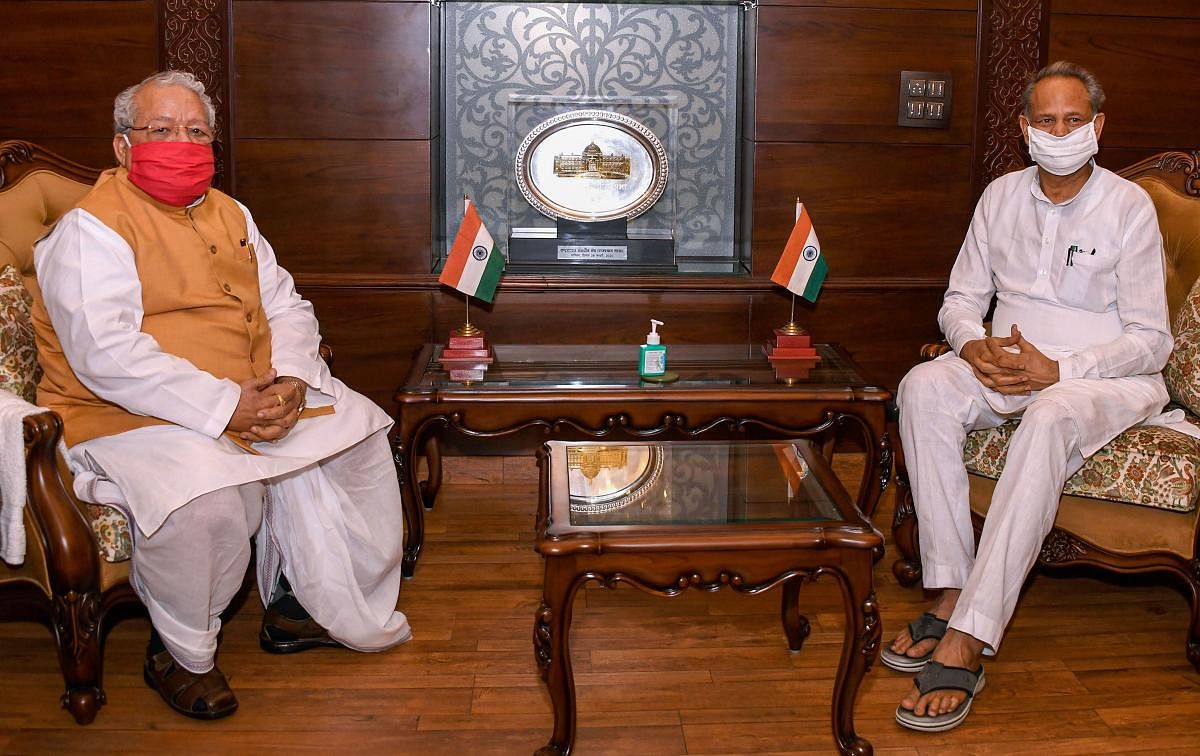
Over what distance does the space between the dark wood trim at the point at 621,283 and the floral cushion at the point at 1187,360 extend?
42.2 inches

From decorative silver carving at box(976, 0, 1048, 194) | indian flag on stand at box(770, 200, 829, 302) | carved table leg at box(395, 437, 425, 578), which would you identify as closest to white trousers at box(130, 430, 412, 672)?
carved table leg at box(395, 437, 425, 578)

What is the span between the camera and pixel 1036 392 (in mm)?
2783

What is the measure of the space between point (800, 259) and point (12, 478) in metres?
2.10

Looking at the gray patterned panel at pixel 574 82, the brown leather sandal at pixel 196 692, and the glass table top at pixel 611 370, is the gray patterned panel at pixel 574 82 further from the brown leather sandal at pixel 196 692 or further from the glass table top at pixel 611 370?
the brown leather sandal at pixel 196 692

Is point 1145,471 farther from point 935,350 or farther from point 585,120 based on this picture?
point 585,120

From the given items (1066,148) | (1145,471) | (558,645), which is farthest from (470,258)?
(1145,471)

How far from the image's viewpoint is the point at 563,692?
2199 millimetres

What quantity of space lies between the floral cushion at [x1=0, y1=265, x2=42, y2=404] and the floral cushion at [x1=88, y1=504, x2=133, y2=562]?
1.15ft

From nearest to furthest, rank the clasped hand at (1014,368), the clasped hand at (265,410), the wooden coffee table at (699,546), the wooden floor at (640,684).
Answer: the wooden coffee table at (699,546) → the wooden floor at (640,684) → the clasped hand at (265,410) → the clasped hand at (1014,368)

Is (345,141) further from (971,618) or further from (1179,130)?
(1179,130)

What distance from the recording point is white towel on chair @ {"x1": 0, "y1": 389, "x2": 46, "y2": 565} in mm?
2244

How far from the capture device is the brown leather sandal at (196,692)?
7.80 feet

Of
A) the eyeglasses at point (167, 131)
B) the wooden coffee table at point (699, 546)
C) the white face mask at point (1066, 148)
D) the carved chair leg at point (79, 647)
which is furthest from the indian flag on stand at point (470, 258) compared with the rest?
the white face mask at point (1066, 148)

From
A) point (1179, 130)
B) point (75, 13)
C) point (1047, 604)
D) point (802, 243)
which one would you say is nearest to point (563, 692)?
point (1047, 604)
